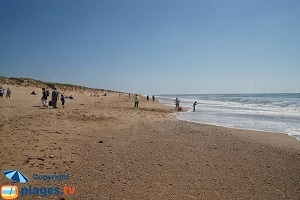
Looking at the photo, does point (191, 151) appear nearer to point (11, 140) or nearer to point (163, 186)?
point (163, 186)

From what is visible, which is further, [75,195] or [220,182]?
[220,182]

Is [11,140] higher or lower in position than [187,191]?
higher

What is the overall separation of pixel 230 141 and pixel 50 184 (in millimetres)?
8183

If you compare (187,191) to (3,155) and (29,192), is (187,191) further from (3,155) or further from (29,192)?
(3,155)

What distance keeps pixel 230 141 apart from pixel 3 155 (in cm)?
899

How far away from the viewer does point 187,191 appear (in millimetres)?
5254

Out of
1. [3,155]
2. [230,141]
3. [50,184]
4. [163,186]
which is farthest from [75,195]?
[230,141]

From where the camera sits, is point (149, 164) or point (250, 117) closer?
point (149, 164)

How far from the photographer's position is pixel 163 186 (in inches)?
213

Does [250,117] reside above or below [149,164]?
below

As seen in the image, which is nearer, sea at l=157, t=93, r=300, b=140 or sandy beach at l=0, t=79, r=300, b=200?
sandy beach at l=0, t=79, r=300, b=200

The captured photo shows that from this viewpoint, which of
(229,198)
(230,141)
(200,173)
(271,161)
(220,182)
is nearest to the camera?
(229,198)

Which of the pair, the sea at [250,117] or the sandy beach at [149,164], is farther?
the sea at [250,117]

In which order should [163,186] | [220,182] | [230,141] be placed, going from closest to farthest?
[163,186]
[220,182]
[230,141]
